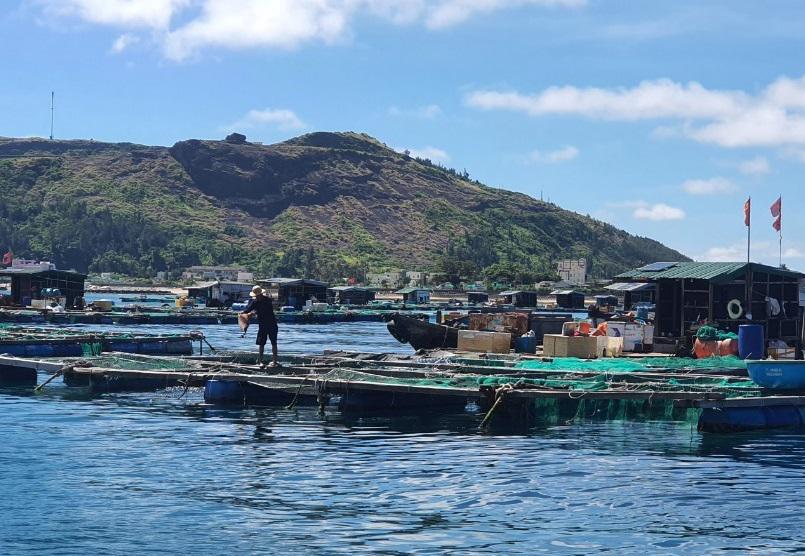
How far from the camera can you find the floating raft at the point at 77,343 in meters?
44.8

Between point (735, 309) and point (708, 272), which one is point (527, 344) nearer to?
point (708, 272)

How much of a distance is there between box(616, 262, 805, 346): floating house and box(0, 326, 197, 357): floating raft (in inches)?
756

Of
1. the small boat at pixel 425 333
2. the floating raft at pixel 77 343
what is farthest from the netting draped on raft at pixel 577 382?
the floating raft at pixel 77 343

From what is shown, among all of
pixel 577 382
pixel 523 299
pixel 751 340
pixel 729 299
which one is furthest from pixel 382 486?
pixel 523 299

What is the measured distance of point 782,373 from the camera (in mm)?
27844

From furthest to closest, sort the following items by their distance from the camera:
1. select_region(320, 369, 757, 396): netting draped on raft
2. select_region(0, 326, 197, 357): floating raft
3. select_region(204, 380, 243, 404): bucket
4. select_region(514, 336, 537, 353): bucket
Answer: select_region(0, 326, 197, 357): floating raft, select_region(514, 336, 537, 353): bucket, select_region(204, 380, 243, 404): bucket, select_region(320, 369, 757, 396): netting draped on raft

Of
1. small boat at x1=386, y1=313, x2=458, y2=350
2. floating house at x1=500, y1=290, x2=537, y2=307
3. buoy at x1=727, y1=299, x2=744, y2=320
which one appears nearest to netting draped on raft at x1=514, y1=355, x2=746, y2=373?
buoy at x1=727, y1=299, x2=744, y2=320

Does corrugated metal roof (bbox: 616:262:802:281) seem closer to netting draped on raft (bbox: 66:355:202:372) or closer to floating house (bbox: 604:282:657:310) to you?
netting draped on raft (bbox: 66:355:202:372)

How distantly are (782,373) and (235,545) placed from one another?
1629 centimetres

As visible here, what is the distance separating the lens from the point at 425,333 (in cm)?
4675

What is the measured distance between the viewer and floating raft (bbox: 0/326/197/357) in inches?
1763

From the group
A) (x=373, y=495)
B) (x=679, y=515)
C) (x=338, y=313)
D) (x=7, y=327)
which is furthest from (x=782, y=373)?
(x=338, y=313)

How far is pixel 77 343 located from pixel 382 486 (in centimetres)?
2799

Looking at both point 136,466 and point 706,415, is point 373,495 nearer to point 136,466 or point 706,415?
point 136,466
